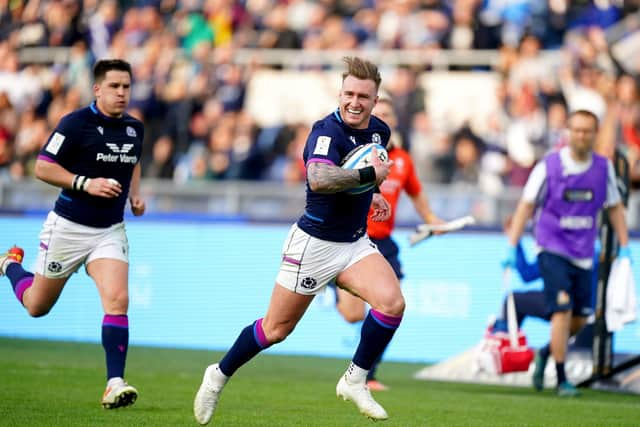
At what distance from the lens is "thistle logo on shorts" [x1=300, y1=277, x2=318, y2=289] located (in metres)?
8.30

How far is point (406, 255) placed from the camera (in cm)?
1584

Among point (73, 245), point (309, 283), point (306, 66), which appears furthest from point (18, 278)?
point (306, 66)

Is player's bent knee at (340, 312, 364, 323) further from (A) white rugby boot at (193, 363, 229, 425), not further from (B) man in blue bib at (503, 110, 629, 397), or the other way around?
(A) white rugby boot at (193, 363, 229, 425)

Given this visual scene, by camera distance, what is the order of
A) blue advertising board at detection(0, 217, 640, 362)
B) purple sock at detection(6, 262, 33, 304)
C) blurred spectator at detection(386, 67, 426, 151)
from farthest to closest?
blurred spectator at detection(386, 67, 426, 151), blue advertising board at detection(0, 217, 640, 362), purple sock at detection(6, 262, 33, 304)

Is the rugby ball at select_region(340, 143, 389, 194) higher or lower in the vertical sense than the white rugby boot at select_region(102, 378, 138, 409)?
higher

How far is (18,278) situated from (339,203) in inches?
143

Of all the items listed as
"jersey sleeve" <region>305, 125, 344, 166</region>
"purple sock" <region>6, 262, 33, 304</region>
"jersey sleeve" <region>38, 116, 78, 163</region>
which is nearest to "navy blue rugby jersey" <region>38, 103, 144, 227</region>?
"jersey sleeve" <region>38, 116, 78, 163</region>

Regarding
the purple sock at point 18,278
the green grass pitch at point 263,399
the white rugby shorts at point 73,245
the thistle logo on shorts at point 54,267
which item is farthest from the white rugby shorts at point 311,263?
the purple sock at point 18,278

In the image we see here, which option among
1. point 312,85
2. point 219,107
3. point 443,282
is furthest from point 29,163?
point 443,282

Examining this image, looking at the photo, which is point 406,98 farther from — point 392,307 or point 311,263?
point 392,307

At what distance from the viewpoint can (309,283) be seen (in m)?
8.31

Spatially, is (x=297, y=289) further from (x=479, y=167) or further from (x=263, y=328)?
(x=479, y=167)

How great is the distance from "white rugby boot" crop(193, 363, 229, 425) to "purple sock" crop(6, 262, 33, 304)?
2662 millimetres

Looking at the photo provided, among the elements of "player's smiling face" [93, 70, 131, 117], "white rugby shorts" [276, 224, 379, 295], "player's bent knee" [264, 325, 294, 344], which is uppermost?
"player's smiling face" [93, 70, 131, 117]
